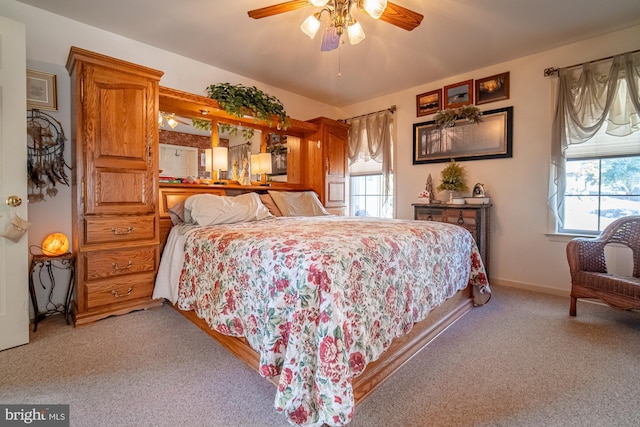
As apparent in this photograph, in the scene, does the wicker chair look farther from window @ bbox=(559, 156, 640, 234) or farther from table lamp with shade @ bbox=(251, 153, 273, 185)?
table lamp with shade @ bbox=(251, 153, 273, 185)

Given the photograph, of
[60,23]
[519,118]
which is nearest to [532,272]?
[519,118]

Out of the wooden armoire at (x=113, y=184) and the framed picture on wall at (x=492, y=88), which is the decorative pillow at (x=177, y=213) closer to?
the wooden armoire at (x=113, y=184)

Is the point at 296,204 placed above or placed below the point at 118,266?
above

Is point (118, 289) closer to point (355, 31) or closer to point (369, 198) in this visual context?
point (355, 31)

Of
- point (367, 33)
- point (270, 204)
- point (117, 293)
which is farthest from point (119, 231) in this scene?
point (367, 33)

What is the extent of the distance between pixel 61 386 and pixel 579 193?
4.58 m

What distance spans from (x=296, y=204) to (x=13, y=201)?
2.35m

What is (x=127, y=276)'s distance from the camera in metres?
2.46

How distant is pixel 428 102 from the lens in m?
4.07

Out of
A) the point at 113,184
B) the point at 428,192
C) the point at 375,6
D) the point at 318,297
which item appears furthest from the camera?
the point at 428,192

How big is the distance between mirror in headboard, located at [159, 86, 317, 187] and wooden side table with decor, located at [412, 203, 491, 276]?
198cm

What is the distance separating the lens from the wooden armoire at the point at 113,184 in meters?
2.28

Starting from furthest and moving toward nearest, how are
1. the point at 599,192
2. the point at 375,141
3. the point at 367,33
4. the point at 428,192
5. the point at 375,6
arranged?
the point at 375,141 < the point at 428,192 < the point at 599,192 < the point at 367,33 < the point at 375,6

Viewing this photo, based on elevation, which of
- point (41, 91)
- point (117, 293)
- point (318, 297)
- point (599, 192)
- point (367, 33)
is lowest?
point (117, 293)
